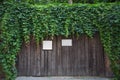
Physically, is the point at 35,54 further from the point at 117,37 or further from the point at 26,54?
the point at 117,37

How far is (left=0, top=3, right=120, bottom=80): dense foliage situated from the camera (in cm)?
790

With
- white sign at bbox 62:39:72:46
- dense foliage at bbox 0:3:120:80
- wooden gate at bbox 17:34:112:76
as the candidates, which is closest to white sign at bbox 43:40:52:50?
wooden gate at bbox 17:34:112:76

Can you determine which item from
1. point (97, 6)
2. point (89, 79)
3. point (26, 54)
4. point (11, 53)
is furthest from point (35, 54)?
point (97, 6)

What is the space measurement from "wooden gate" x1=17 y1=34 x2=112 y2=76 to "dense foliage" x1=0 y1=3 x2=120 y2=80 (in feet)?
1.39

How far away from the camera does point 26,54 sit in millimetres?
8531

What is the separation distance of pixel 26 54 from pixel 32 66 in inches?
20.2

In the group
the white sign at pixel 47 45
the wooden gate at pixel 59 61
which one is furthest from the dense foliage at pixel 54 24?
the wooden gate at pixel 59 61

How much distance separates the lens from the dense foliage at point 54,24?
790 centimetres

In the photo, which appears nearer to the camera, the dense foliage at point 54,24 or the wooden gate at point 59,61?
the dense foliage at point 54,24

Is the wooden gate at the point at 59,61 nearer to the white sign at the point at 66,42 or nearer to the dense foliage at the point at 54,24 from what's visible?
the white sign at the point at 66,42

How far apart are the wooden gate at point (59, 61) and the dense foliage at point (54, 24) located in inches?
16.6

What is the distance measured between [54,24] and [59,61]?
1.45m

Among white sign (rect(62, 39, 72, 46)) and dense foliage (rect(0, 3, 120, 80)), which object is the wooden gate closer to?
white sign (rect(62, 39, 72, 46))

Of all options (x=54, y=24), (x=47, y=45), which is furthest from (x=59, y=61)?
(x=54, y=24)
